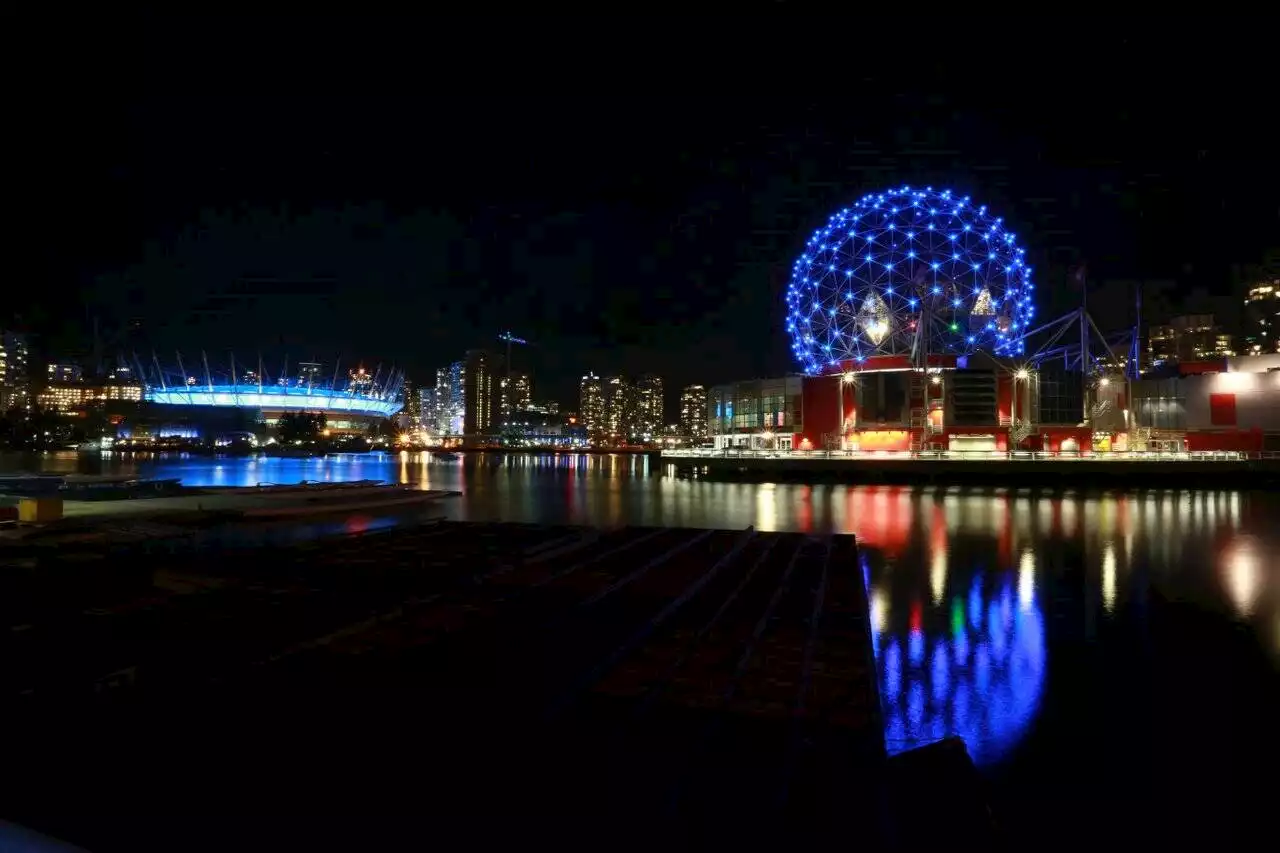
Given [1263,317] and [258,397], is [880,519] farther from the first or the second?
[258,397]

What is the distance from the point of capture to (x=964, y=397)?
53719 mm

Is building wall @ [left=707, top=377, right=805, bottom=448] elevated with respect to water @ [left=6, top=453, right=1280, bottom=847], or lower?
elevated

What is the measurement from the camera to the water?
4.96 meters

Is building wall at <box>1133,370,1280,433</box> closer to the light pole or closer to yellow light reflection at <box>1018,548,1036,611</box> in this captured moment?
the light pole

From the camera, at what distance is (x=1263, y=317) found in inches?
4550

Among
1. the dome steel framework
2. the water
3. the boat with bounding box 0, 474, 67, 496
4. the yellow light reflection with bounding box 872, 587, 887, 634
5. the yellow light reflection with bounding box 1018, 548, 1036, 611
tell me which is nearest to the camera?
the water

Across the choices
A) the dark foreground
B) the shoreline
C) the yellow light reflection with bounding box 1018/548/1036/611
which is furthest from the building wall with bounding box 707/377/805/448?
the dark foreground

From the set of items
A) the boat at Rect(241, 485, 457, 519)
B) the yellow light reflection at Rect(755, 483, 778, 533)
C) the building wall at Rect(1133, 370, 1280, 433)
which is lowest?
the yellow light reflection at Rect(755, 483, 778, 533)

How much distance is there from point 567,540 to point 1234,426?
186ft

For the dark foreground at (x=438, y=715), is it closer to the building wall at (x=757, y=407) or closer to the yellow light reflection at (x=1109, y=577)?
the yellow light reflection at (x=1109, y=577)

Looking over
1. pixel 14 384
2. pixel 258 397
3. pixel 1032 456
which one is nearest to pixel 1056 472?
pixel 1032 456

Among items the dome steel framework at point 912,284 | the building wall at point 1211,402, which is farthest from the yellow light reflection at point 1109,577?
the building wall at point 1211,402

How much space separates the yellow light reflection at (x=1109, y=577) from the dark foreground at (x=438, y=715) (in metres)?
3.68

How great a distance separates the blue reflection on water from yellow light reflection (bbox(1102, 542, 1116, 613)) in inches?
Result: 39.1
